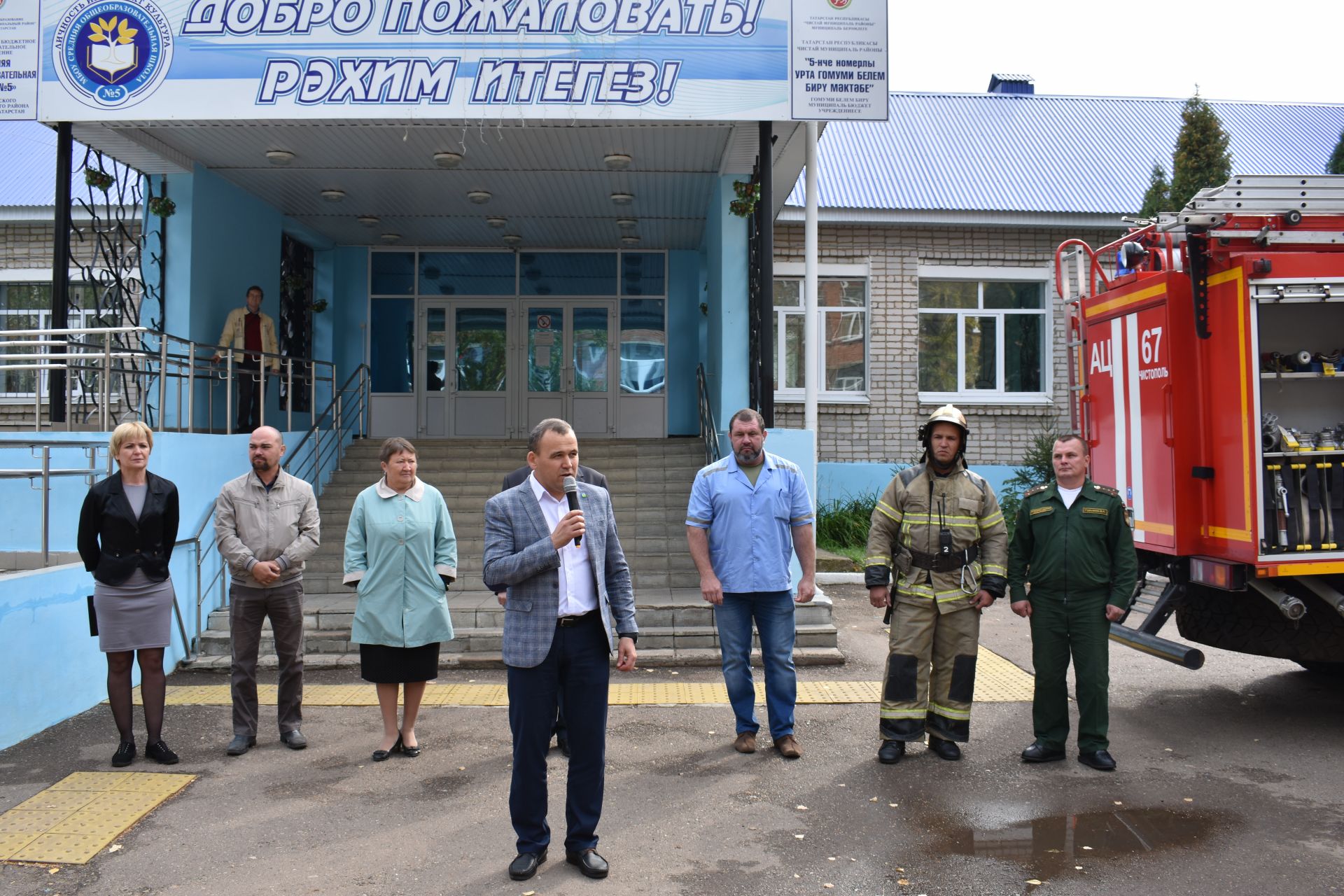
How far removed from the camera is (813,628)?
8484mm

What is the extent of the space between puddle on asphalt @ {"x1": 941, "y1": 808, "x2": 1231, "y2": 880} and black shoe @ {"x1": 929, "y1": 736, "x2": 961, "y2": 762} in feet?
3.02

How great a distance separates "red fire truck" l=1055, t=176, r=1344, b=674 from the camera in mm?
6016

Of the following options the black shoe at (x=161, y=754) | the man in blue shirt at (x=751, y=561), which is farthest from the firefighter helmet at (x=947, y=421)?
the black shoe at (x=161, y=754)

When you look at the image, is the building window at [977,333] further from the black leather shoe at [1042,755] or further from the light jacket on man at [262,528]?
the light jacket on man at [262,528]

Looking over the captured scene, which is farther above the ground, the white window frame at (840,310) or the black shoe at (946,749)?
the white window frame at (840,310)

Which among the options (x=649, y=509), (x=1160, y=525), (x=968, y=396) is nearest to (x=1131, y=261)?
(x=1160, y=525)

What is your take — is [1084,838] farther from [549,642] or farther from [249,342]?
[249,342]

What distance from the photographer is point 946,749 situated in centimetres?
588

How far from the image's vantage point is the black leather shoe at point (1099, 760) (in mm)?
5652

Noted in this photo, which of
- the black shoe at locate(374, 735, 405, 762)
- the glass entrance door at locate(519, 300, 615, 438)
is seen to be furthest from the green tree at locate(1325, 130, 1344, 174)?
the black shoe at locate(374, 735, 405, 762)

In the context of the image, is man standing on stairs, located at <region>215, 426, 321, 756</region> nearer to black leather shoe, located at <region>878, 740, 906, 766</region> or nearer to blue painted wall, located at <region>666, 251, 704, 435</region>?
black leather shoe, located at <region>878, 740, 906, 766</region>

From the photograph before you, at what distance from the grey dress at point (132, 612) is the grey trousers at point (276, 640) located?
0.40 m

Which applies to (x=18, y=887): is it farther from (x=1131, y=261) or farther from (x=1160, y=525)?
(x=1131, y=261)

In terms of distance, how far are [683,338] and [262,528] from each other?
9.71 m
